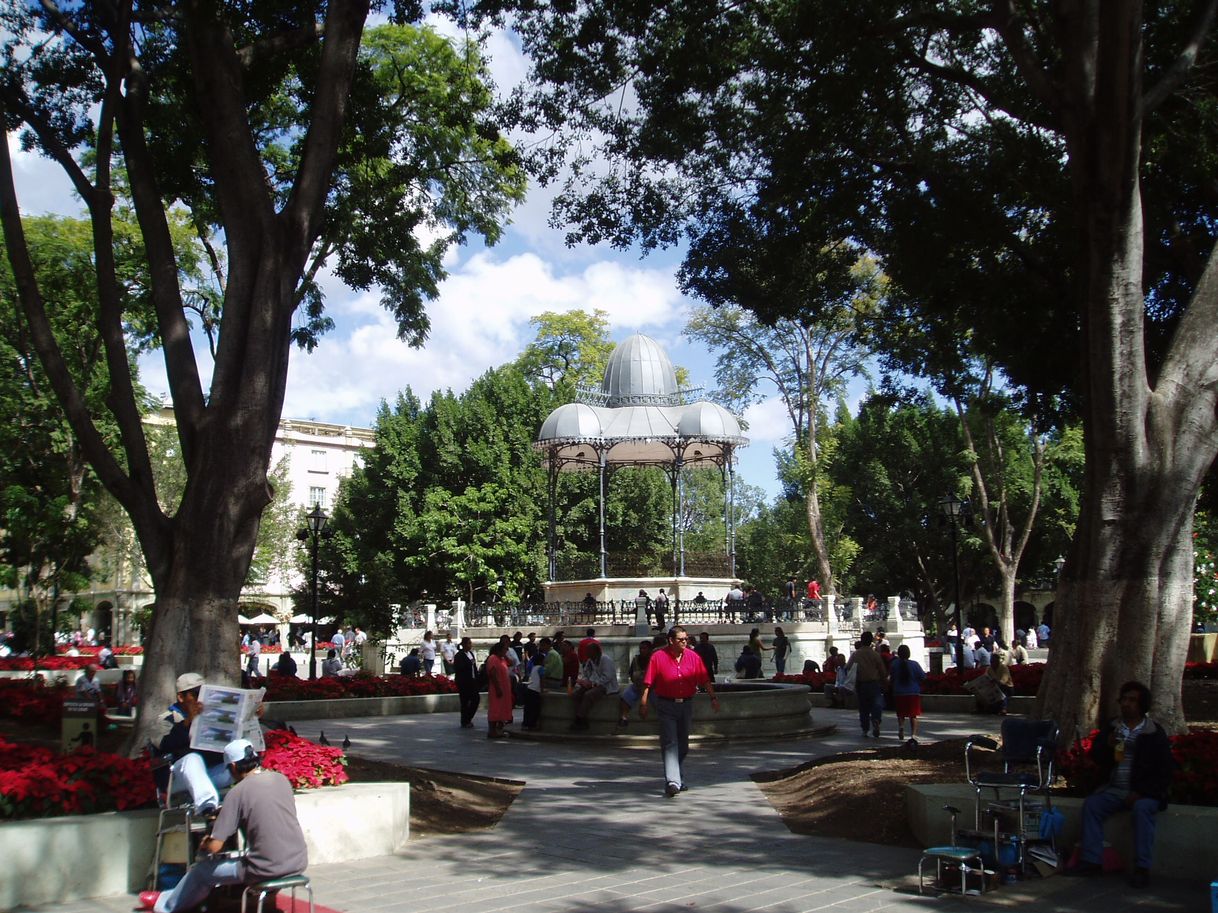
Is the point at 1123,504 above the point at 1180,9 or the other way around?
the other way around

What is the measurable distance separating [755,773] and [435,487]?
3086 centimetres

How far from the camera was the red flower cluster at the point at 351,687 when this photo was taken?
A: 853 inches

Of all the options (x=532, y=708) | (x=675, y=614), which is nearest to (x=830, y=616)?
(x=675, y=614)

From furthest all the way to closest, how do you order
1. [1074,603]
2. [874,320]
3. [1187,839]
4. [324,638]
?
1. [324,638]
2. [874,320]
3. [1074,603]
4. [1187,839]

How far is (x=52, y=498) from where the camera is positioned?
33.5 meters

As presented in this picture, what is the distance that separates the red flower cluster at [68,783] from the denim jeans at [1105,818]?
250 inches

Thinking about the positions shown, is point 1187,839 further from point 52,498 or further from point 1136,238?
point 52,498

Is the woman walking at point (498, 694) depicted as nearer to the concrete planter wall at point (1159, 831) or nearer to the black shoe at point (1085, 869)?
the concrete planter wall at point (1159, 831)

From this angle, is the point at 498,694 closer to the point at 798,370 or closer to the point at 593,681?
the point at 593,681

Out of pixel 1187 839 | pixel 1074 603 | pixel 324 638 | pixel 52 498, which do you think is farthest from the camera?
pixel 324 638

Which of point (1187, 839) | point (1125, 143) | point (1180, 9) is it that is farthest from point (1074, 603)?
point (1180, 9)

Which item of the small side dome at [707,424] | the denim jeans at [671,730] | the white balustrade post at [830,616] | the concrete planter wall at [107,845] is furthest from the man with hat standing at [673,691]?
the white balustrade post at [830,616]

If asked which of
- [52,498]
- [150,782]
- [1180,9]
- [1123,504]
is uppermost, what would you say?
[1180,9]

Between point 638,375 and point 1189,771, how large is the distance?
27.2 meters
